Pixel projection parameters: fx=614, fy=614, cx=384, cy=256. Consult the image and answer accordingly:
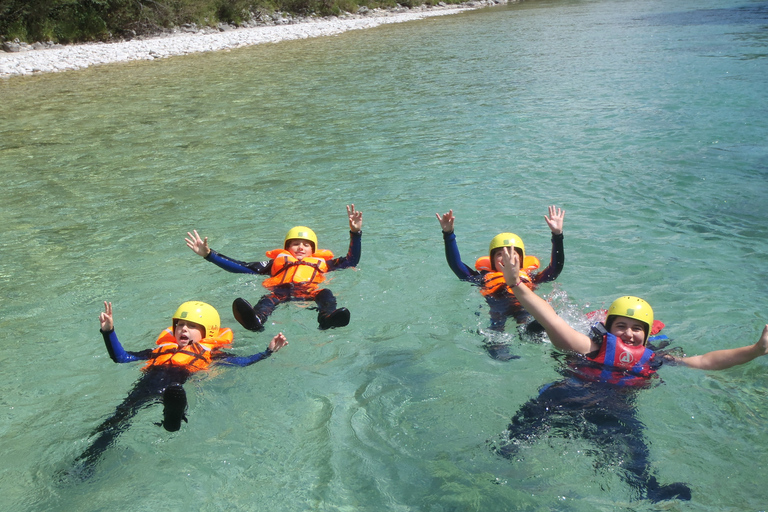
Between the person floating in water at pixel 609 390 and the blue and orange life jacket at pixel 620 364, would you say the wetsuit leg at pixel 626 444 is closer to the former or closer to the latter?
the person floating in water at pixel 609 390

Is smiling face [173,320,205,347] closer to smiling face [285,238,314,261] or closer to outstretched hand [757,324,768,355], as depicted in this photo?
smiling face [285,238,314,261]

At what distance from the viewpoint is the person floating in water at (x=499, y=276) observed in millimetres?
5680

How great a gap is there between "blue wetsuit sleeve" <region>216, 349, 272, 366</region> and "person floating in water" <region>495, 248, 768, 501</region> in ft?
6.86

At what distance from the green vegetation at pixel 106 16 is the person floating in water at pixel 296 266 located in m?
30.8

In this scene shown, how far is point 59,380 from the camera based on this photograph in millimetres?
5508

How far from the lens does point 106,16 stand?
3556 centimetres

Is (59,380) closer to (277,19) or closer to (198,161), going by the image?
(198,161)

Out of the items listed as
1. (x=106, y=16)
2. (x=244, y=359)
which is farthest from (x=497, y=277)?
(x=106, y=16)

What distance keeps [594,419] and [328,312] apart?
2815 mm

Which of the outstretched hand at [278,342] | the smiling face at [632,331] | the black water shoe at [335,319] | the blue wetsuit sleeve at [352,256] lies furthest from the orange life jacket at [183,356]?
the smiling face at [632,331]

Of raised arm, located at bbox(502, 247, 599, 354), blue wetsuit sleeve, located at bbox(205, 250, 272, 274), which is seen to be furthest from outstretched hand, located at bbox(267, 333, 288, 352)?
raised arm, located at bbox(502, 247, 599, 354)

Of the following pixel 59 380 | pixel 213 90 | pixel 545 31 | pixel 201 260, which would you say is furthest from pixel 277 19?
pixel 59 380

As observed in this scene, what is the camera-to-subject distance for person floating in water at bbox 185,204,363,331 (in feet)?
21.0

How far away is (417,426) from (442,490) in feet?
2.29
